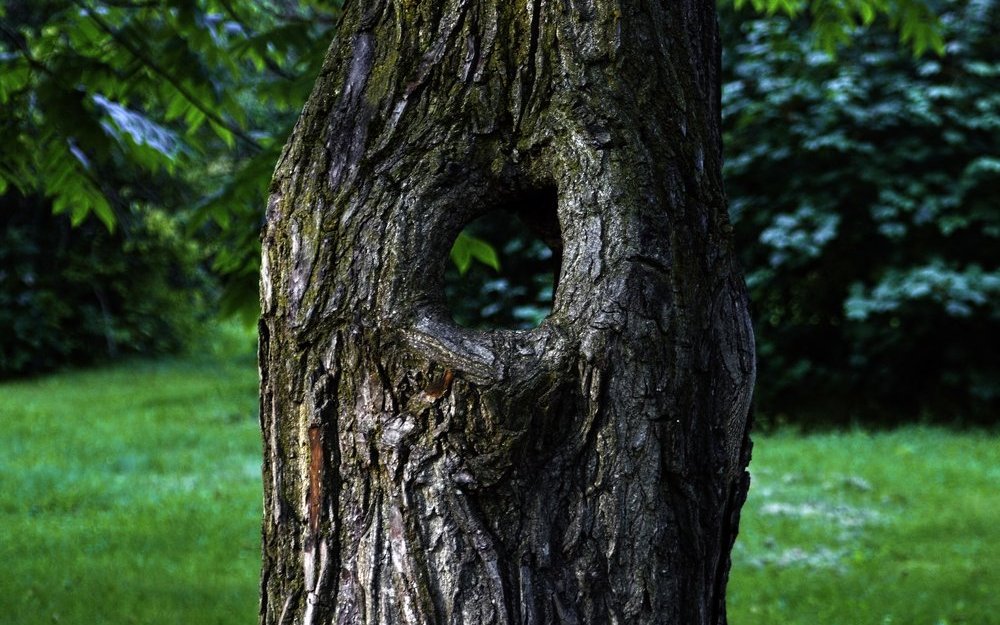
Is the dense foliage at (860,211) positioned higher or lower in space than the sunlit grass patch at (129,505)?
higher

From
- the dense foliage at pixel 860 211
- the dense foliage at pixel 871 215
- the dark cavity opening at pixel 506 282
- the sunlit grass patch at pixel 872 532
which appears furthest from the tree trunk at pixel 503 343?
the dark cavity opening at pixel 506 282

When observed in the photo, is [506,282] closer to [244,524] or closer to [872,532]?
[244,524]

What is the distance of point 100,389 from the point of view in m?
12.9

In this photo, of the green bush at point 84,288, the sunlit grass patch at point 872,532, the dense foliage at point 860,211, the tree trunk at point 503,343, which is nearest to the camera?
the tree trunk at point 503,343

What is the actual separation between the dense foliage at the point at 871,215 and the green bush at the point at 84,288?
773 centimetres

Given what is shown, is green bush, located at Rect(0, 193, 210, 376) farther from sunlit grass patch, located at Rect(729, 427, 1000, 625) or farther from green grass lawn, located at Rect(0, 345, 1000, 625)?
sunlit grass patch, located at Rect(729, 427, 1000, 625)

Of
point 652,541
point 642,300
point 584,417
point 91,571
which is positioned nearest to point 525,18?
point 642,300

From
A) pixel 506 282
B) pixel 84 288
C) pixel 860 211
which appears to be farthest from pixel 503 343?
pixel 84 288

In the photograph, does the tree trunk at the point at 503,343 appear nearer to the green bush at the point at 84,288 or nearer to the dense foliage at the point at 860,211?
the dense foliage at the point at 860,211

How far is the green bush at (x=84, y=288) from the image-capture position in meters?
14.3

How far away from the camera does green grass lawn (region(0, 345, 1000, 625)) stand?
16.8ft

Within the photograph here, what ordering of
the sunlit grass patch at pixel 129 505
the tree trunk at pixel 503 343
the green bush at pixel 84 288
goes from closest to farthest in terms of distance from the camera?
the tree trunk at pixel 503 343
the sunlit grass patch at pixel 129 505
the green bush at pixel 84 288

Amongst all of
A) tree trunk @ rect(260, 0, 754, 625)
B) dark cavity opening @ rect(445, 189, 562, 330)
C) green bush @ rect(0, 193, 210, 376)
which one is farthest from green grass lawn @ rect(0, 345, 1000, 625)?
green bush @ rect(0, 193, 210, 376)

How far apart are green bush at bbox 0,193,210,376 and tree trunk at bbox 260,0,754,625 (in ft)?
39.3
